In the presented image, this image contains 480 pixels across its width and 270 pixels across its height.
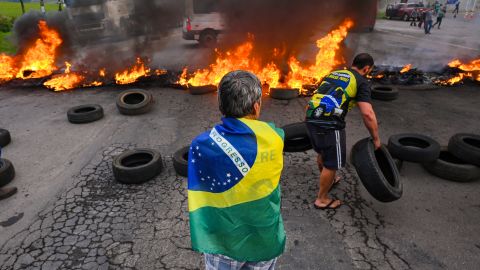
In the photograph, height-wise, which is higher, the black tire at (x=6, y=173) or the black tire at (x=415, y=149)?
the black tire at (x=415, y=149)

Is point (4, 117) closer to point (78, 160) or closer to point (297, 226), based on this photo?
point (78, 160)

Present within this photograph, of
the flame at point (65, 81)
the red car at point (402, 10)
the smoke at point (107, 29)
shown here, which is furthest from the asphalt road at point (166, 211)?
the red car at point (402, 10)

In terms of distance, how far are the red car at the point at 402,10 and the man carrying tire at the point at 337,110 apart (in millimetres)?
29997

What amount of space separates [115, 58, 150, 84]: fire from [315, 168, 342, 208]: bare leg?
7784 mm

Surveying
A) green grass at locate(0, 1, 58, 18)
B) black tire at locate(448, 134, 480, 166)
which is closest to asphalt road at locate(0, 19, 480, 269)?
black tire at locate(448, 134, 480, 166)

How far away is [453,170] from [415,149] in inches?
25.0

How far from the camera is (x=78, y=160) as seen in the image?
18.2 feet

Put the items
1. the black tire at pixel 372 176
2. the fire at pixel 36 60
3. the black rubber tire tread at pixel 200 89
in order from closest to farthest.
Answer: the black tire at pixel 372 176 → the black rubber tire tread at pixel 200 89 → the fire at pixel 36 60

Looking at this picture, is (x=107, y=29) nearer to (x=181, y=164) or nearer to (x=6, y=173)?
(x=6, y=173)

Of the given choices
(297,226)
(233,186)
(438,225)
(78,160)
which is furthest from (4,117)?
(438,225)

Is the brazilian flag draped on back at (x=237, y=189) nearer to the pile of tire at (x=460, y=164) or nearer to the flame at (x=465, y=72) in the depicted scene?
the pile of tire at (x=460, y=164)

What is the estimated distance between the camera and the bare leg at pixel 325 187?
4023mm

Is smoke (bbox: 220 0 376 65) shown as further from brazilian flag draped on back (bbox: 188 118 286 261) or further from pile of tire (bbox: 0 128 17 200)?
brazilian flag draped on back (bbox: 188 118 286 261)

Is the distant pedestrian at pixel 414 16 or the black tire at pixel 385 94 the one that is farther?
the distant pedestrian at pixel 414 16
